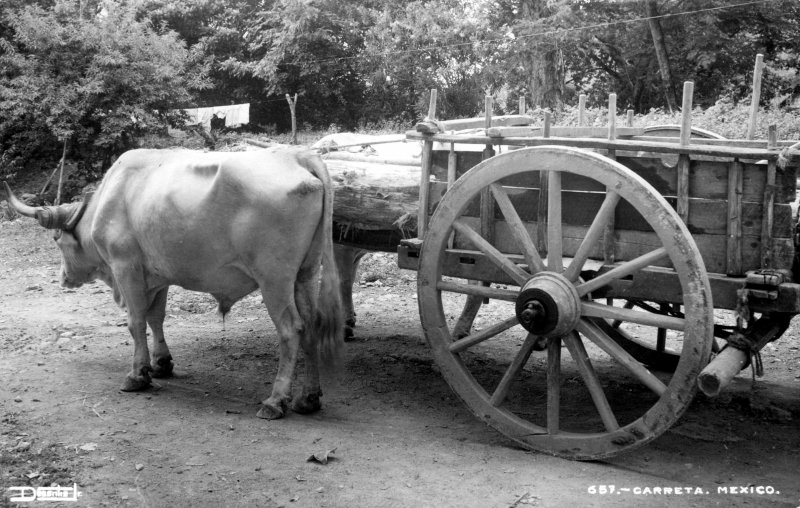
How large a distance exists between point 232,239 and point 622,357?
248cm

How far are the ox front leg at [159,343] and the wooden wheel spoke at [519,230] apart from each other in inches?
113

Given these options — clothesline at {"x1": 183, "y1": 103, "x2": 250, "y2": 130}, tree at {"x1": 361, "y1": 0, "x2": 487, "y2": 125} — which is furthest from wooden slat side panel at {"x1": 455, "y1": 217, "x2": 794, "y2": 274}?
clothesline at {"x1": 183, "y1": 103, "x2": 250, "y2": 130}

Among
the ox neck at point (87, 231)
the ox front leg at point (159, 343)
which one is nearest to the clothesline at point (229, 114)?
the ox neck at point (87, 231)

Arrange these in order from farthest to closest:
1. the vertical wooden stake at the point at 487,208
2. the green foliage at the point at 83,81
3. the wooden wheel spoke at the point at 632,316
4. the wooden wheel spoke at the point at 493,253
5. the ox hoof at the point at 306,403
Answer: the green foliage at the point at 83,81, the ox hoof at the point at 306,403, the vertical wooden stake at the point at 487,208, the wooden wheel spoke at the point at 493,253, the wooden wheel spoke at the point at 632,316

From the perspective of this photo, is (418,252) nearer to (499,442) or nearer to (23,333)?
(499,442)

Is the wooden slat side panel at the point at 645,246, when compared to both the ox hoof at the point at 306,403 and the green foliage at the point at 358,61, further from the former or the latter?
the green foliage at the point at 358,61

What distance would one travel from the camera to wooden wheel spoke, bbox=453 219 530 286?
3.99 meters

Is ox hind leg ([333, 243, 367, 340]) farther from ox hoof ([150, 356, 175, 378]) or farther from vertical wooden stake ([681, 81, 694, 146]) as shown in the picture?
vertical wooden stake ([681, 81, 694, 146])

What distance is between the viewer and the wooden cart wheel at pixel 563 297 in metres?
3.48

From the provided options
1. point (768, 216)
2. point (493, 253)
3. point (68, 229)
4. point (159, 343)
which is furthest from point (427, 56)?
point (768, 216)

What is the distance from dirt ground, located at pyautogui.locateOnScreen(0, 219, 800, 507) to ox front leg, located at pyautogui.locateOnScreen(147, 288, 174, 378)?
12 cm

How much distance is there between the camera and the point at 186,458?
4.15 metres

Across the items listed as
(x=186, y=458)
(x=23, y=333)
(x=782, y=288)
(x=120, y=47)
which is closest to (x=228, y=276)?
(x=186, y=458)

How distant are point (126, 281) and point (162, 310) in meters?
0.43
